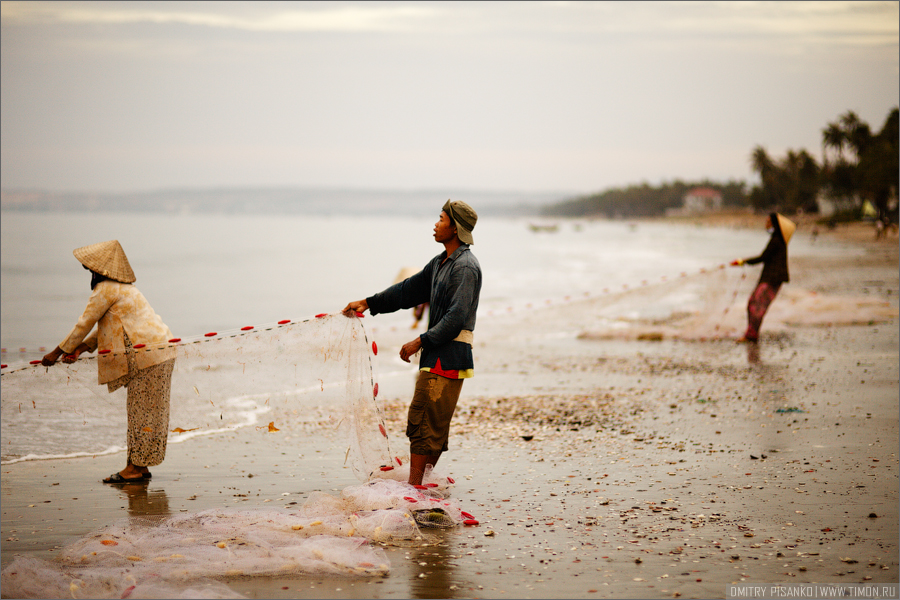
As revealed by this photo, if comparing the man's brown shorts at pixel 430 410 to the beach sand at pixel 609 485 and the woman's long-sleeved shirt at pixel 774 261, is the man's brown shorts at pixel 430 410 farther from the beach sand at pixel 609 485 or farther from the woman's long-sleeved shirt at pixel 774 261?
the woman's long-sleeved shirt at pixel 774 261

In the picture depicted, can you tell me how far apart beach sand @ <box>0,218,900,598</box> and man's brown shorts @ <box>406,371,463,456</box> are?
58 centimetres

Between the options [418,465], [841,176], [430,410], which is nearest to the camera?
[430,410]

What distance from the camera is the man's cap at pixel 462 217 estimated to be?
5.55m

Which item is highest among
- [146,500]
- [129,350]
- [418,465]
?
[129,350]

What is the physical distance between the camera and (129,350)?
6.45m

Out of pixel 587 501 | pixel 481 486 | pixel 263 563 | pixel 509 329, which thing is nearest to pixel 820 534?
pixel 587 501

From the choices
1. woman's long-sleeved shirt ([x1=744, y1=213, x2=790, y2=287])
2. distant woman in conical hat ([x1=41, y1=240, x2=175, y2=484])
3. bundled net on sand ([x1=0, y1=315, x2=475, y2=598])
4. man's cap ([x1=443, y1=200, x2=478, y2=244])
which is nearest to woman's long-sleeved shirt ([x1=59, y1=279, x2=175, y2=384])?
distant woman in conical hat ([x1=41, y1=240, x2=175, y2=484])

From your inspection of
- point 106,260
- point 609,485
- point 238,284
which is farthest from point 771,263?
point 238,284

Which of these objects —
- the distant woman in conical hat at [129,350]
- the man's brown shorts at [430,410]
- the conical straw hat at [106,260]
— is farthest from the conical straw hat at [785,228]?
the conical straw hat at [106,260]

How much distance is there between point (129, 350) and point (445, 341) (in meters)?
2.79

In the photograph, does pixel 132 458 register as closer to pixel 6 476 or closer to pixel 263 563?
pixel 6 476

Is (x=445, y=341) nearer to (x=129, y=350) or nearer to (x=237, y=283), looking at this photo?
(x=129, y=350)

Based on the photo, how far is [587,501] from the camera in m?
5.74

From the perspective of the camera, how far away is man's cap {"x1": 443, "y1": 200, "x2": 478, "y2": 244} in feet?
18.2
